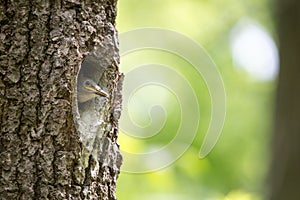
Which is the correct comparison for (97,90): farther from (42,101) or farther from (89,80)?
(42,101)

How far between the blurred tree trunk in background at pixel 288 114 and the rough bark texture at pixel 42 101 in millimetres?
997

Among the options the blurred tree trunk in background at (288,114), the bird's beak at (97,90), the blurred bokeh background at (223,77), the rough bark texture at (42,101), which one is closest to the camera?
the blurred tree trunk in background at (288,114)

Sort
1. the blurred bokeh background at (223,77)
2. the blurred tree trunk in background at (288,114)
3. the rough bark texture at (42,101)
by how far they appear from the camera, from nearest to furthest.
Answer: the blurred tree trunk in background at (288,114), the rough bark texture at (42,101), the blurred bokeh background at (223,77)

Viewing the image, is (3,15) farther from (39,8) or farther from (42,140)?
(42,140)

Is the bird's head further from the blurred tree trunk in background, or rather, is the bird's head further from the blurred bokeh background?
the blurred bokeh background

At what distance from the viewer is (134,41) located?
332cm

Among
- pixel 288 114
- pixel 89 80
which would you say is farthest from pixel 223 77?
pixel 288 114

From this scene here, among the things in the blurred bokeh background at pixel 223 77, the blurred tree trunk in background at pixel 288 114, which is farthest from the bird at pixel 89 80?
the blurred bokeh background at pixel 223 77

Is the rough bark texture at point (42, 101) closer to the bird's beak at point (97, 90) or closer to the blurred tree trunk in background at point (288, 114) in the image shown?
the bird's beak at point (97, 90)

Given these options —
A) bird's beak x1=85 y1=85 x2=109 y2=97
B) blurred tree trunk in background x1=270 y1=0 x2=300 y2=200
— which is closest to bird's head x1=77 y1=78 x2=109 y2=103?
bird's beak x1=85 y1=85 x2=109 y2=97

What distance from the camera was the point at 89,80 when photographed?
2389 millimetres

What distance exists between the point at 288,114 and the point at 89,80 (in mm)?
1078

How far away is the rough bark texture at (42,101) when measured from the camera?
88.8 inches

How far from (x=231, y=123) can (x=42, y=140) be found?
499 centimetres
